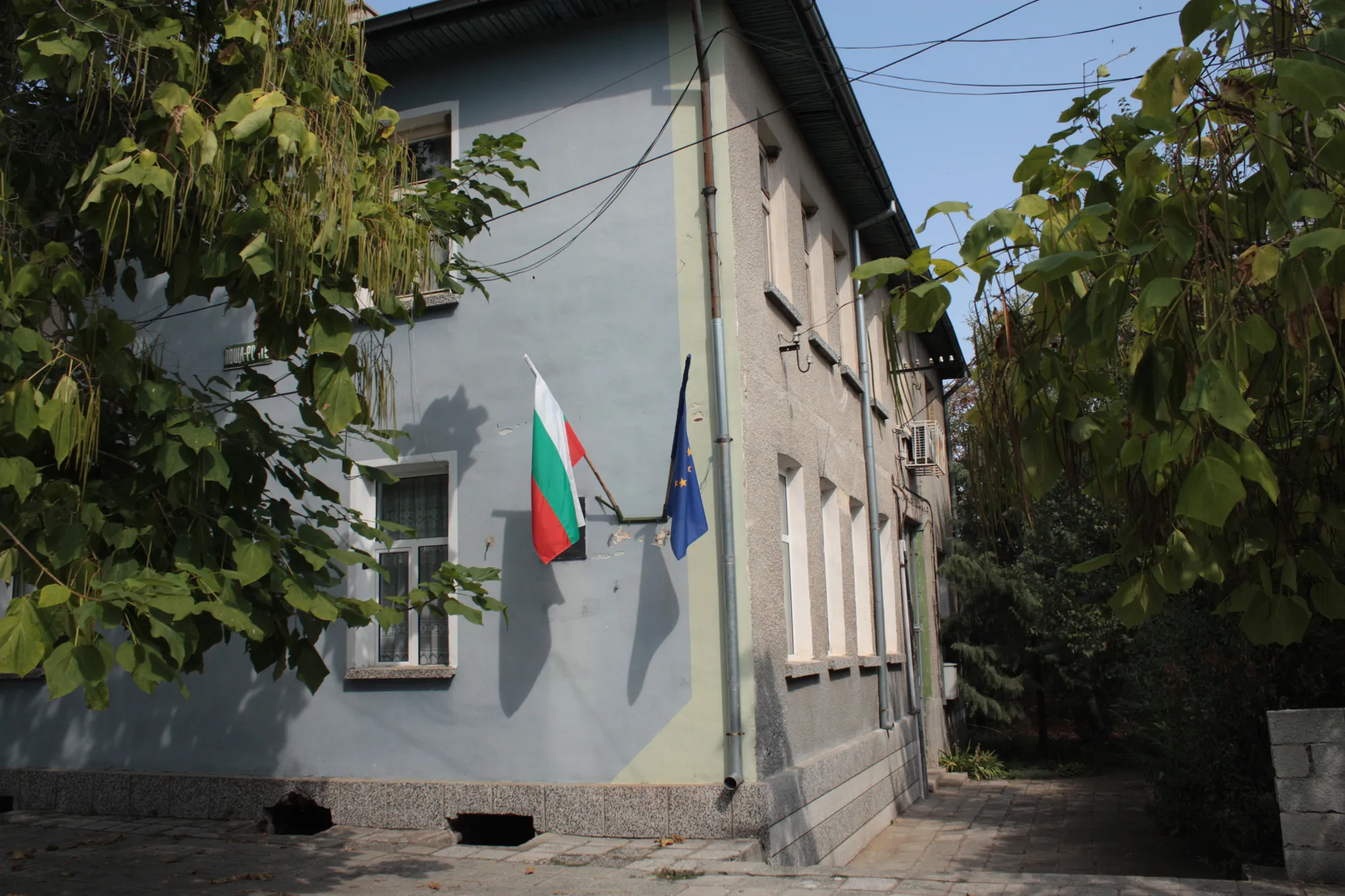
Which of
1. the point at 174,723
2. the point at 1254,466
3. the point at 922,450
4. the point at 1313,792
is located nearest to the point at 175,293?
the point at 1254,466

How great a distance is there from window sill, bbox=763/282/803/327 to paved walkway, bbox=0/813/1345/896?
443 cm

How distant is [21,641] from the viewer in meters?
3.65

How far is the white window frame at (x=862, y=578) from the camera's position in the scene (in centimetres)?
1254

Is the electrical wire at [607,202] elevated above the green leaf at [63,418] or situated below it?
above

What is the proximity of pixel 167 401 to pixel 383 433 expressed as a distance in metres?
1.25

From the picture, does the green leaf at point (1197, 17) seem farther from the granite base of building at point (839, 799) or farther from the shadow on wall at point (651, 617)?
the granite base of building at point (839, 799)

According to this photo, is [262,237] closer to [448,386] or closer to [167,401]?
[167,401]

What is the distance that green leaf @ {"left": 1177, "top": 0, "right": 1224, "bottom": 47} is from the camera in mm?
2990

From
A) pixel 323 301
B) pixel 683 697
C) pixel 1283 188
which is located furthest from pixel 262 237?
pixel 683 697

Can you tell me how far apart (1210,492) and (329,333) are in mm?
3428

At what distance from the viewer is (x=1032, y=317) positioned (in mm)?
3609

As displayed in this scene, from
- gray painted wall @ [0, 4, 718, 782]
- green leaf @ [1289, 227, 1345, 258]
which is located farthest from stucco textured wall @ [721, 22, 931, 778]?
green leaf @ [1289, 227, 1345, 258]

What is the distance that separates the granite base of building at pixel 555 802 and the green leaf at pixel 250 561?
13.7 feet

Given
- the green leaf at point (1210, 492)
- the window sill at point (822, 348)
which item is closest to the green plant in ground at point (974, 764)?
the window sill at point (822, 348)
